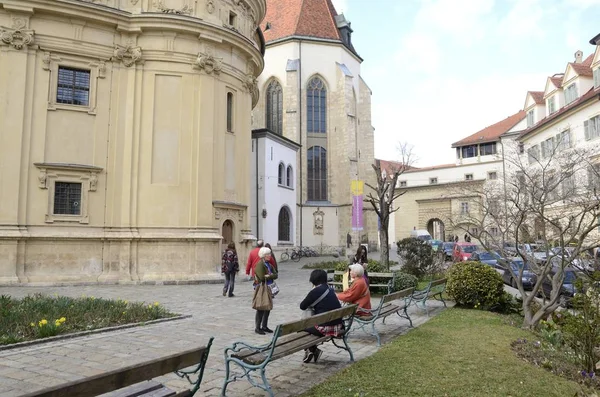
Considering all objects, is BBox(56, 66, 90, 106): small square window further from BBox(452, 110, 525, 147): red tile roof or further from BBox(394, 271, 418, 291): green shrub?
BBox(452, 110, 525, 147): red tile roof

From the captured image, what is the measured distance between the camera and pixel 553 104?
3594 centimetres

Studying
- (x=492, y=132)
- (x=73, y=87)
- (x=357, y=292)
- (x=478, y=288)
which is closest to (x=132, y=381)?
(x=357, y=292)

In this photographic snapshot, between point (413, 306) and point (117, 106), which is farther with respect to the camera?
point (117, 106)

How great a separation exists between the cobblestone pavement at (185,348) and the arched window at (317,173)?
1192 inches

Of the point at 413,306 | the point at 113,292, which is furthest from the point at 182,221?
the point at 413,306

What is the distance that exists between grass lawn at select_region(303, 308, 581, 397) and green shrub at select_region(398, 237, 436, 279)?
1018 cm

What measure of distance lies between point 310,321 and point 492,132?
186 ft

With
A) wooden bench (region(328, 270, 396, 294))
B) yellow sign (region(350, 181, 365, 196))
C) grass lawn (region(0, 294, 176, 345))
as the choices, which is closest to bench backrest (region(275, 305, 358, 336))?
grass lawn (region(0, 294, 176, 345))

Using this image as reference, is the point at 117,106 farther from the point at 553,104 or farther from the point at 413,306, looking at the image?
the point at 553,104

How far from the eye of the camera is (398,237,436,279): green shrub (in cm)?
1920

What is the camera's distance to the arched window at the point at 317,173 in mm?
43281

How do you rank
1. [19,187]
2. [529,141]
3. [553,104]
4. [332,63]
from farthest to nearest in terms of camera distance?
[332,63] < [529,141] < [553,104] < [19,187]

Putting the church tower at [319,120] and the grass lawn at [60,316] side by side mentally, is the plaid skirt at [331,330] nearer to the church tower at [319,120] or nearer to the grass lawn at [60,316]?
the grass lawn at [60,316]

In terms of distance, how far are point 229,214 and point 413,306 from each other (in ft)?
33.3
